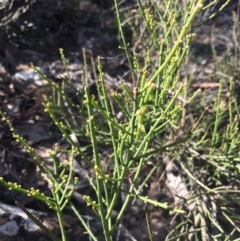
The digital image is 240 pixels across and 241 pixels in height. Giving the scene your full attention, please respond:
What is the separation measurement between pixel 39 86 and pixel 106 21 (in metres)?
1.50

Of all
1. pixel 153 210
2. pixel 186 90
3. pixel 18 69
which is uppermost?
pixel 18 69

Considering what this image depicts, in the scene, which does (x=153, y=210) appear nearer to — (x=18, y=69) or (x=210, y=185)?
(x=210, y=185)

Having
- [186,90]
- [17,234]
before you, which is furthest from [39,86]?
[17,234]

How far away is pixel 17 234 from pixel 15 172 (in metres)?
0.59

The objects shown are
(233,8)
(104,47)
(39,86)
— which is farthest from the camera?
→ (233,8)

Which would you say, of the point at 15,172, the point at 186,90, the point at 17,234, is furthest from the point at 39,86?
the point at 17,234

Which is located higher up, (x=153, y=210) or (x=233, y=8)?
(x=233, y=8)

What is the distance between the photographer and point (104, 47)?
4.89m

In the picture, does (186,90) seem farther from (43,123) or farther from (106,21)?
(106,21)

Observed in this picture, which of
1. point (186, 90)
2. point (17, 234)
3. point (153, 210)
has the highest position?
point (186, 90)

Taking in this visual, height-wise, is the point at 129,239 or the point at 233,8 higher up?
the point at 233,8

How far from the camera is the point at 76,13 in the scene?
16.5 feet

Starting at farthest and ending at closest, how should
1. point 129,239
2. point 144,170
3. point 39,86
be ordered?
point 39,86 → point 144,170 → point 129,239

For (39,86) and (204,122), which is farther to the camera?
(39,86)
